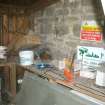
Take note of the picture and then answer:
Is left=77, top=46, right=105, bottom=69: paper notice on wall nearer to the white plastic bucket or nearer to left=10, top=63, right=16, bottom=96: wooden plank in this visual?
the white plastic bucket

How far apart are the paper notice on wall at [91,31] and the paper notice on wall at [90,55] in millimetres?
117

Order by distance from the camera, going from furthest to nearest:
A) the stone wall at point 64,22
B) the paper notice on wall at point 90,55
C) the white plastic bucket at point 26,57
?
the white plastic bucket at point 26,57, the stone wall at point 64,22, the paper notice on wall at point 90,55

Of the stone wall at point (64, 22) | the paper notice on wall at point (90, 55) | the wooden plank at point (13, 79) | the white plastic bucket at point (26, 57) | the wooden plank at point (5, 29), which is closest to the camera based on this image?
the paper notice on wall at point (90, 55)

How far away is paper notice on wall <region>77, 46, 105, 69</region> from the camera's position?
215 cm

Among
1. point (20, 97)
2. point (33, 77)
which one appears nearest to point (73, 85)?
point (33, 77)

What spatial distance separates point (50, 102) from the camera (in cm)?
215

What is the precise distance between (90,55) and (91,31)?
0.90 ft

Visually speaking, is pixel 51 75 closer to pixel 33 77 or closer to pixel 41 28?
pixel 33 77

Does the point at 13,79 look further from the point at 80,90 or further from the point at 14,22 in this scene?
the point at 80,90

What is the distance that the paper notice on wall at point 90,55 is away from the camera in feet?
7.04

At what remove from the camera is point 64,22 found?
2688 millimetres

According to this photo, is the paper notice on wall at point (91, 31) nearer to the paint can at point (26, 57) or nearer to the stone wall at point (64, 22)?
the stone wall at point (64, 22)

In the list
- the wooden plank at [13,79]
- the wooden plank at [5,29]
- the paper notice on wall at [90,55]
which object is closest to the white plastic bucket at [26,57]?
the wooden plank at [13,79]

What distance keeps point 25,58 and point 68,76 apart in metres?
0.90
